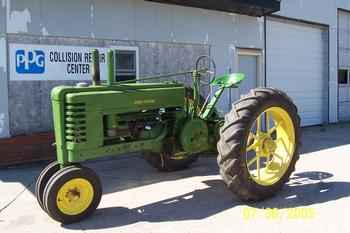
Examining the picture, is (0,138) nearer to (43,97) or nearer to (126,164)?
(43,97)

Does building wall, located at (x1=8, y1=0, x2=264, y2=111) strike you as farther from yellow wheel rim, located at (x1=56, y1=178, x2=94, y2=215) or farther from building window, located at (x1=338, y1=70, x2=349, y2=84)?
building window, located at (x1=338, y1=70, x2=349, y2=84)

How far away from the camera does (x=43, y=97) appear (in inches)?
343

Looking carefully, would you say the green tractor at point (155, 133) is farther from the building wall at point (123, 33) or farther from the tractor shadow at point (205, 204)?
the building wall at point (123, 33)

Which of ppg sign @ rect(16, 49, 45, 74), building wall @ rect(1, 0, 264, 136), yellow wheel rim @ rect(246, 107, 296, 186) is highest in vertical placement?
building wall @ rect(1, 0, 264, 136)

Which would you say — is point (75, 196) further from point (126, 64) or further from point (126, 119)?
point (126, 64)

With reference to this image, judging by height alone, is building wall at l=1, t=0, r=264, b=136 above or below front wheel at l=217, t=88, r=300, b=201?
above

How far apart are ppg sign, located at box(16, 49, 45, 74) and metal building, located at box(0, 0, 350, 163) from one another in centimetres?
2

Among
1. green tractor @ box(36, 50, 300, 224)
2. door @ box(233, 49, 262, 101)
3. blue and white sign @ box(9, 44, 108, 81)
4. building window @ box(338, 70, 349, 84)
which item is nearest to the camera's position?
green tractor @ box(36, 50, 300, 224)

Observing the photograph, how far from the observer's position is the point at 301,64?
14422mm

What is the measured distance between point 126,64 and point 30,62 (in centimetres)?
204

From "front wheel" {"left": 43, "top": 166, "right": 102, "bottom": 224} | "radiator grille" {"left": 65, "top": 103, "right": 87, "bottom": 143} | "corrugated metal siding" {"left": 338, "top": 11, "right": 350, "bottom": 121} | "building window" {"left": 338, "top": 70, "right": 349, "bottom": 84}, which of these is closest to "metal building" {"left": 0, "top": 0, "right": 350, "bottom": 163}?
"building window" {"left": 338, "top": 70, "right": 349, "bottom": 84}

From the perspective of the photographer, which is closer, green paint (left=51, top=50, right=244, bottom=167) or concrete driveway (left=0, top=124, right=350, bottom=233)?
concrete driveway (left=0, top=124, right=350, bottom=233)

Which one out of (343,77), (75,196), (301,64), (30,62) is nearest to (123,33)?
(30,62)

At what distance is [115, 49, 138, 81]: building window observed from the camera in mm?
9664
